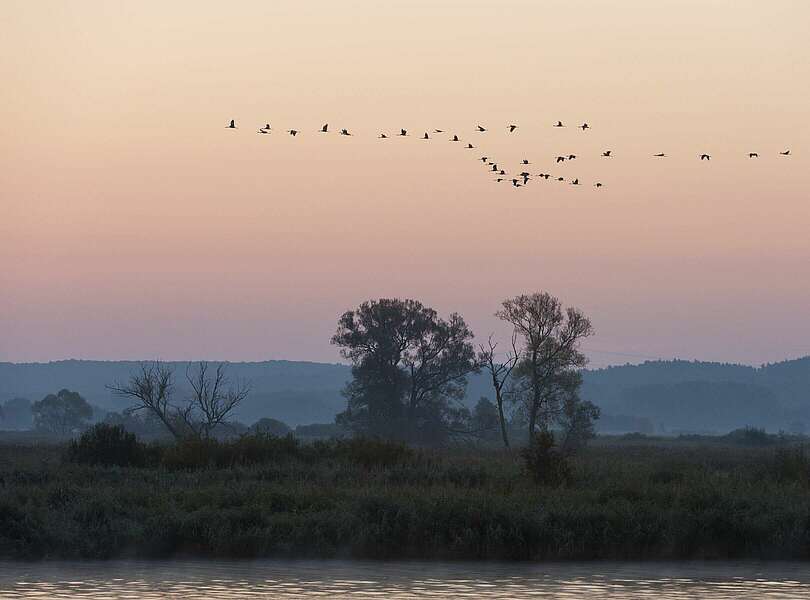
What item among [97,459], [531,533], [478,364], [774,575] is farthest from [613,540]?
[478,364]

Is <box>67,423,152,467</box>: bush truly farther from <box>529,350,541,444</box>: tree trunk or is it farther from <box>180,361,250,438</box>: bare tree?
<box>529,350,541,444</box>: tree trunk

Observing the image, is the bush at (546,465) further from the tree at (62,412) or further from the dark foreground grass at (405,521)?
the tree at (62,412)

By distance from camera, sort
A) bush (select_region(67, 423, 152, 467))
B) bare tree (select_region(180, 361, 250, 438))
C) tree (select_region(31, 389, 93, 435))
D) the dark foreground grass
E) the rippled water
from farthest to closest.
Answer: tree (select_region(31, 389, 93, 435)), bare tree (select_region(180, 361, 250, 438)), bush (select_region(67, 423, 152, 467)), the dark foreground grass, the rippled water

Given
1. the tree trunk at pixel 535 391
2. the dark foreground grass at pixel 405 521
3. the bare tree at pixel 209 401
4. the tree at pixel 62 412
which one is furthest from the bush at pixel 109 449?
the tree at pixel 62 412

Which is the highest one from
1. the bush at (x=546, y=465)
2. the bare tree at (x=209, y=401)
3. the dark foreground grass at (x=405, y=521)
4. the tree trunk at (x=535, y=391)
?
the tree trunk at (x=535, y=391)

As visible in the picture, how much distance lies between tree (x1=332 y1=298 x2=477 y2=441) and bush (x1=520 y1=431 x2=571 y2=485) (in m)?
51.3

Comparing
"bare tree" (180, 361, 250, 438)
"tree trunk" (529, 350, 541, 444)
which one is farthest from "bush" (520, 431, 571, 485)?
"tree trunk" (529, 350, 541, 444)

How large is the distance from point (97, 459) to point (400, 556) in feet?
52.1

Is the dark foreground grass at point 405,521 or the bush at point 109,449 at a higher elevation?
the bush at point 109,449

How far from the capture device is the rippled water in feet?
69.0

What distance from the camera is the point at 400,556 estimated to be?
25.4 meters

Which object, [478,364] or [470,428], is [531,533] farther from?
[470,428]

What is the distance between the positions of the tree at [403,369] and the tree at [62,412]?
105207 mm

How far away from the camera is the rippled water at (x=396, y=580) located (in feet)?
69.0
